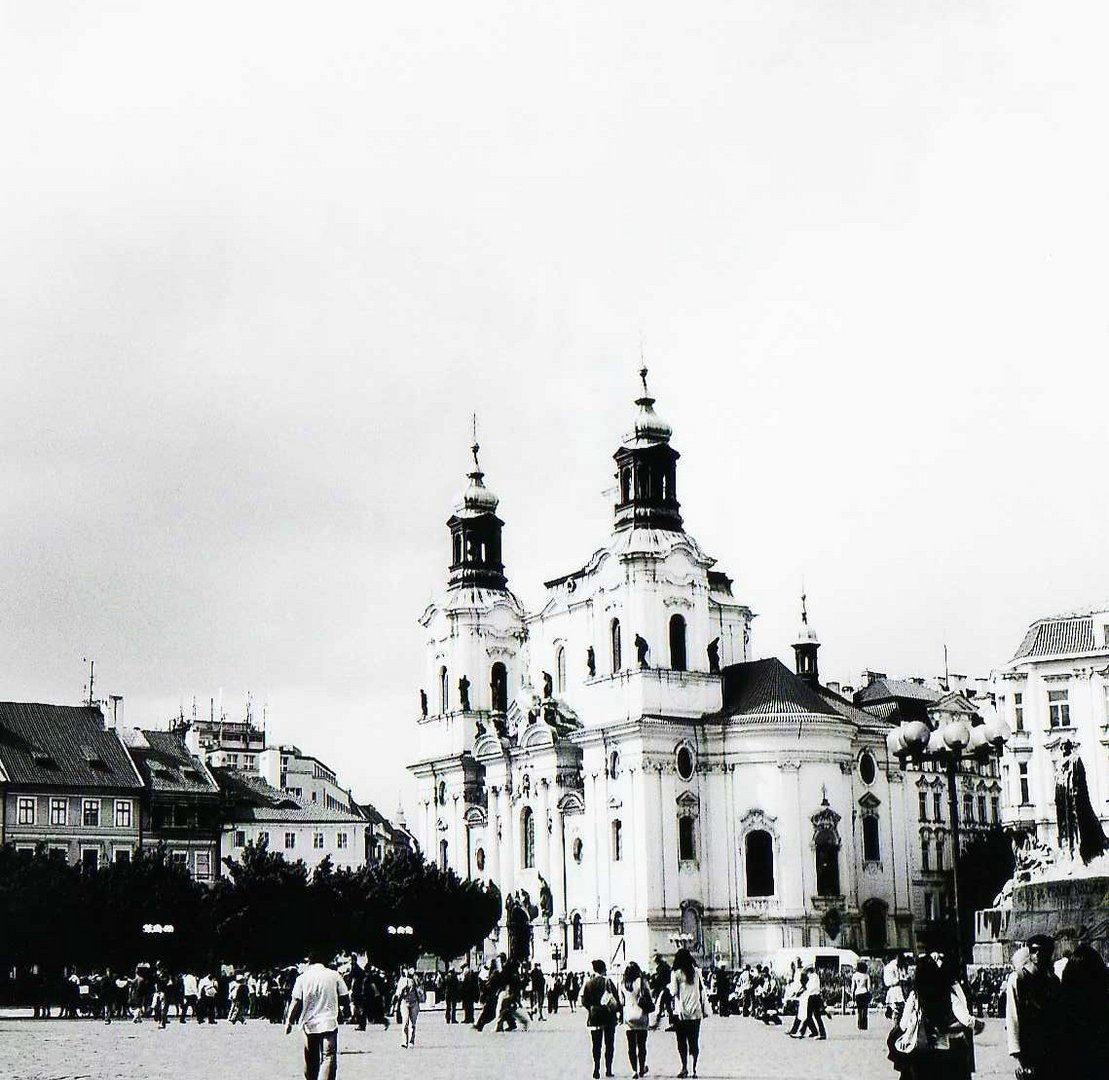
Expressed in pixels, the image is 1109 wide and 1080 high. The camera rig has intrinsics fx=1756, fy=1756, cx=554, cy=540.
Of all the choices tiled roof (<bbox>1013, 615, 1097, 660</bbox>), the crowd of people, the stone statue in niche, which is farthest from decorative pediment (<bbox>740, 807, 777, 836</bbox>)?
the crowd of people

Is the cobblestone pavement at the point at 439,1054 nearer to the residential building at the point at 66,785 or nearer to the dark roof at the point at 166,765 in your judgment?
the residential building at the point at 66,785

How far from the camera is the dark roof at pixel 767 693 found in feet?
268

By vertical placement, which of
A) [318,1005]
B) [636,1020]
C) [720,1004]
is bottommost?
[720,1004]

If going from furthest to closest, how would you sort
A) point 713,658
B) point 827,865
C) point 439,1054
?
point 713,658, point 827,865, point 439,1054

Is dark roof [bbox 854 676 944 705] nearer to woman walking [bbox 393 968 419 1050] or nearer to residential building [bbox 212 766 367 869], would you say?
residential building [bbox 212 766 367 869]

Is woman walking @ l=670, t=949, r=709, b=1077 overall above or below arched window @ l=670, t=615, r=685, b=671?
below

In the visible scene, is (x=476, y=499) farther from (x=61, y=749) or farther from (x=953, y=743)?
(x=953, y=743)

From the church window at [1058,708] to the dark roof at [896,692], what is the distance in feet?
84.1

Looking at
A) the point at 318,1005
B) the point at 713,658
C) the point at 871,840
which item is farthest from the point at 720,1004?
the point at 713,658

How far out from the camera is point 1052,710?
7550cm

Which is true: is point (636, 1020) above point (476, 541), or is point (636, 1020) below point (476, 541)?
below

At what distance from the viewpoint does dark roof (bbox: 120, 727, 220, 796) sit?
3526 inches

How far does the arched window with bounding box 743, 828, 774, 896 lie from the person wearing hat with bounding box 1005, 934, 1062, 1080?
223 feet

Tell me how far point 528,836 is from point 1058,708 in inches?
1118
